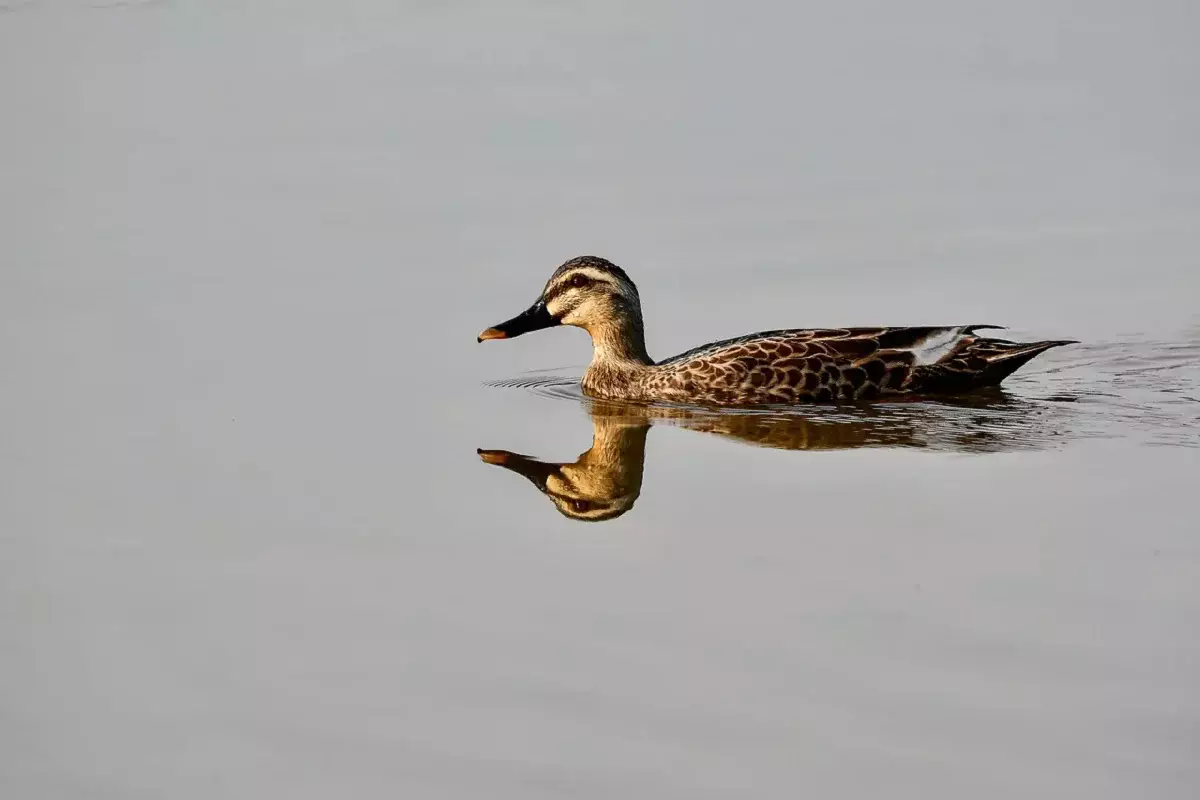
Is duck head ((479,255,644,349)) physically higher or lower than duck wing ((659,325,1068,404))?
higher

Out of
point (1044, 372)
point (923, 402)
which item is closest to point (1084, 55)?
point (1044, 372)

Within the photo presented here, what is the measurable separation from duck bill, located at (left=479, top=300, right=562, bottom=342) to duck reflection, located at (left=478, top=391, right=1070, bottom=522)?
0.70m

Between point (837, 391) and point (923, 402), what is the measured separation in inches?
20.9

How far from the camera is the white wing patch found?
11.9 metres

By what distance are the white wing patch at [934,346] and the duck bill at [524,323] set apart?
2.40 metres

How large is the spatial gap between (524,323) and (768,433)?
2.12 metres

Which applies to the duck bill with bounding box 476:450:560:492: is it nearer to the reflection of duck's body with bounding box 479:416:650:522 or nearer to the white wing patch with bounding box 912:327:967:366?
→ the reflection of duck's body with bounding box 479:416:650:522

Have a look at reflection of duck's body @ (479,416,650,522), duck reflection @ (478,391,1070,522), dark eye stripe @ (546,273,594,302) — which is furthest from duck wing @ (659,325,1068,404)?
dark eye stripe @ (546,273,594,302)

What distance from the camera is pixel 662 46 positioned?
18.4 m

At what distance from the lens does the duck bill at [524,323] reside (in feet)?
40.0

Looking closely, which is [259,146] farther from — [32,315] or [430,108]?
[32,315]

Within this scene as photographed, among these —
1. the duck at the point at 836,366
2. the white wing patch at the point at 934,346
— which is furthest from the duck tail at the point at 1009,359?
the white wing patch at the point at 934,346

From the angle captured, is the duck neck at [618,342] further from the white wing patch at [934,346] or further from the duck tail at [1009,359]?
the duck tail at [1009,359]

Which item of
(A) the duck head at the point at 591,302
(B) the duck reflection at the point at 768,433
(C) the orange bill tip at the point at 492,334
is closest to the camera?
(B) the duck reflection at the point at 768,433
